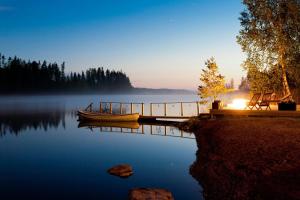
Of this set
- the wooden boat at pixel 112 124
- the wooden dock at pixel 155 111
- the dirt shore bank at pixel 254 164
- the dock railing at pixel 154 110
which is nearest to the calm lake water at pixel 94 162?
the dirt shore bank at pixel 254 164

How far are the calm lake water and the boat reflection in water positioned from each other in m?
0.11

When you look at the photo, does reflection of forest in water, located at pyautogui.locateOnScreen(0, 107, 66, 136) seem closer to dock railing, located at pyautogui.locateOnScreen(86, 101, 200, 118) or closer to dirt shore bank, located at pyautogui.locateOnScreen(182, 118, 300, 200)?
dock railing, located at pyautogui.locateOnScreen(86, 101, 200, 118)

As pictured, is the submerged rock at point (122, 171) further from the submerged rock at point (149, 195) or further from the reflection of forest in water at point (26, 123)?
the reflection of forest in water at point (26, 123)

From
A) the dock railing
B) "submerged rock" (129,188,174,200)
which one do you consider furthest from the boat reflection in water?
"submerged rock" (129,188,174,200)

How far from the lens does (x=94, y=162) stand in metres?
19.4

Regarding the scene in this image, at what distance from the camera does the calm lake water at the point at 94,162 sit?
13297 millimetres

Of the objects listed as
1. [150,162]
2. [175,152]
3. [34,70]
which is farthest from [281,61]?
[34,70]

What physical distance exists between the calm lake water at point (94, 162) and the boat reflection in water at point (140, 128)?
11 cm

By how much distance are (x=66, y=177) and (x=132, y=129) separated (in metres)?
18.4

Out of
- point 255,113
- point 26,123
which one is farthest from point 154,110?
point 255,113

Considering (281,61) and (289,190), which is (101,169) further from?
(281,61)

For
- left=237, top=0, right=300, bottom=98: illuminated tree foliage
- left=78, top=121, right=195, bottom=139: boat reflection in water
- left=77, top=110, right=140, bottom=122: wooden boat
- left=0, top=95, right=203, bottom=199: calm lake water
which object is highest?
left=237, top=0, right=300, bottom=98: illuminated tree foliage

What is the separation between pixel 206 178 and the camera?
1238cm

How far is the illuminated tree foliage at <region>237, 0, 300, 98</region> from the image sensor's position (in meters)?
26.4
